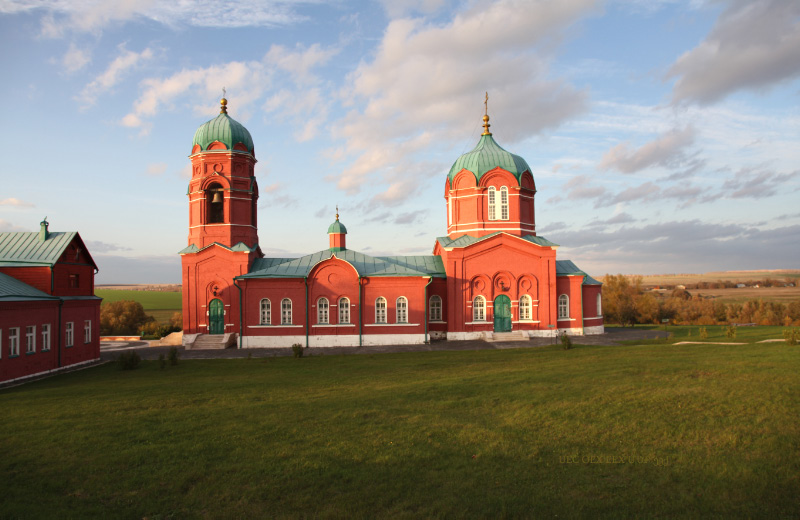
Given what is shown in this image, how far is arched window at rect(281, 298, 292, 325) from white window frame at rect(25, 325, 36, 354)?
11.1 meters

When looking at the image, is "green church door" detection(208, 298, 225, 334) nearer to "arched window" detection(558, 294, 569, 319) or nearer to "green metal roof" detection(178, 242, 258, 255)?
"green metal roof" detection(178, 242, 258, 255)

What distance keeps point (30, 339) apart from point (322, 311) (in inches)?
507

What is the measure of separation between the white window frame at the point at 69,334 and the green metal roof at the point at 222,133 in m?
11.9

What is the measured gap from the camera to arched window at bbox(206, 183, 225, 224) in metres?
28.2

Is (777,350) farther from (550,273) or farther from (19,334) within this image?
(19,334)

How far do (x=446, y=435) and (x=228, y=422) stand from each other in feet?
15.5

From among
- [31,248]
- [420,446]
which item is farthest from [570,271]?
[31,248]

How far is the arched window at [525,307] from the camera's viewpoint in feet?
92.7

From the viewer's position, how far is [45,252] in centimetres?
2109

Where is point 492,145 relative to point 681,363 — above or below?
above

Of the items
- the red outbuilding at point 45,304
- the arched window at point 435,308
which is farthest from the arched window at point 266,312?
the arched window at point 435,308

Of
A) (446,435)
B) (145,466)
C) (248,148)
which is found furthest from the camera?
(248,148)

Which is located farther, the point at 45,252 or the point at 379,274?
the point at 379,274

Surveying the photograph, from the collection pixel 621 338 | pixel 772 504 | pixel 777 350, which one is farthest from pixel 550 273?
pixel 772 504
